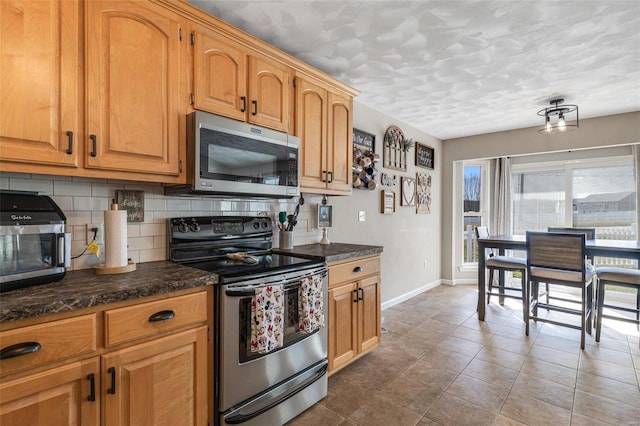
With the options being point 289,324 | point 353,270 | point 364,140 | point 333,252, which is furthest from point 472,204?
point 289,324

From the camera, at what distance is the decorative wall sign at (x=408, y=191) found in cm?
413

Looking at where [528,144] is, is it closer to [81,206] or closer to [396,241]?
[396,241]

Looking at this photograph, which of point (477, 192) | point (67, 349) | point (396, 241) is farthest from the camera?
point (477, 192)

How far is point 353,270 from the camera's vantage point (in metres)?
2.37

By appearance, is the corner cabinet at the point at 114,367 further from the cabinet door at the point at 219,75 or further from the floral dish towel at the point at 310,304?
the cabinet door at the point at 219,75

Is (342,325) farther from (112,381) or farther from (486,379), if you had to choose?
(112,381)

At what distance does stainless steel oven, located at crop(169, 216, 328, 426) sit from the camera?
1.54 m

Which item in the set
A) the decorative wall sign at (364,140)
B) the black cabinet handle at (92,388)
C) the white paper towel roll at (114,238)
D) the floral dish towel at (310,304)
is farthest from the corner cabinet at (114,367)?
the decorative wall sign at (364,140)

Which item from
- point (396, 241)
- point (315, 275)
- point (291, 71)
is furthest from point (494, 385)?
point (291, 71)

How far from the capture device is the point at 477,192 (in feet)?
17.4

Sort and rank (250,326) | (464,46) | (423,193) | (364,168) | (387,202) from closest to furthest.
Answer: (250,326), (464,46), (364,168), (387,202), (423,193)

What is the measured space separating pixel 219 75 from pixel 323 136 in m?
0.93

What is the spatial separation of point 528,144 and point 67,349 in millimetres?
5098

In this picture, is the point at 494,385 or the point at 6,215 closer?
the point at 6,215
